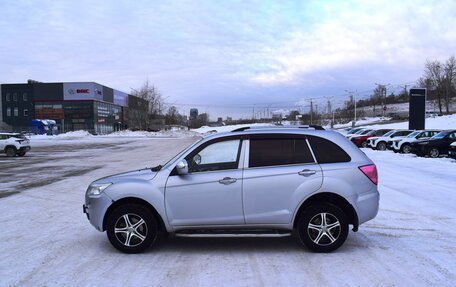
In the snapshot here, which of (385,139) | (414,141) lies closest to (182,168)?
(414,141)

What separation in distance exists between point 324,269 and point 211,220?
1.62 metres

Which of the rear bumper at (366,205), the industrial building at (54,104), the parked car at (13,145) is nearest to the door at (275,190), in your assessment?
the rear bumper at (366,205)

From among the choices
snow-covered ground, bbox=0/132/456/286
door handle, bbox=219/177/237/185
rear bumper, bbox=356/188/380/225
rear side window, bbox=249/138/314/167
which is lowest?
snow-covered ground, bbox=0/132/456/286

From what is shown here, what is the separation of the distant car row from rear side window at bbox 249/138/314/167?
58.1 ft

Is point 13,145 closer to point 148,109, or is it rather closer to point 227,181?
point 227,181

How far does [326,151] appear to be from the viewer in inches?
239

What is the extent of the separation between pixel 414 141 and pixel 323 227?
70.4ft

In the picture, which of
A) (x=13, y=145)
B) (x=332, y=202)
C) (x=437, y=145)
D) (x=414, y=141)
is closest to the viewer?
(x=332, y=202)

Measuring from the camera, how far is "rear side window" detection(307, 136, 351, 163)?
238 inches

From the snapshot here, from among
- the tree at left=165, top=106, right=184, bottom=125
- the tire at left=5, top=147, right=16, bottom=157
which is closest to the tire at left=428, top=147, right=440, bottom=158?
the tire at left=5, top=147, right=16, bottom=157

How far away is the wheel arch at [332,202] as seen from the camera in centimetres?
589

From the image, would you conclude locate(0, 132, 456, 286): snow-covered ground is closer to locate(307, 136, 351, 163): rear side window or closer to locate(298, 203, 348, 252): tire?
locate(298, 203, 348, 252): tire

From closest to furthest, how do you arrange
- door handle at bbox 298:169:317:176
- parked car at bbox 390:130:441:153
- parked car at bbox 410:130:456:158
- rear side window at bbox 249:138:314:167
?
door handle at bbox 298:169:317:176
rear side window at bbox 249:138:314:167
parked car at bbox 410:130:456:158
parked car at bbox 390:130:441:153

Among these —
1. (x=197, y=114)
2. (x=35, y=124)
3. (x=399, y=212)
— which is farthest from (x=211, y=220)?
(x=197, y=114)
